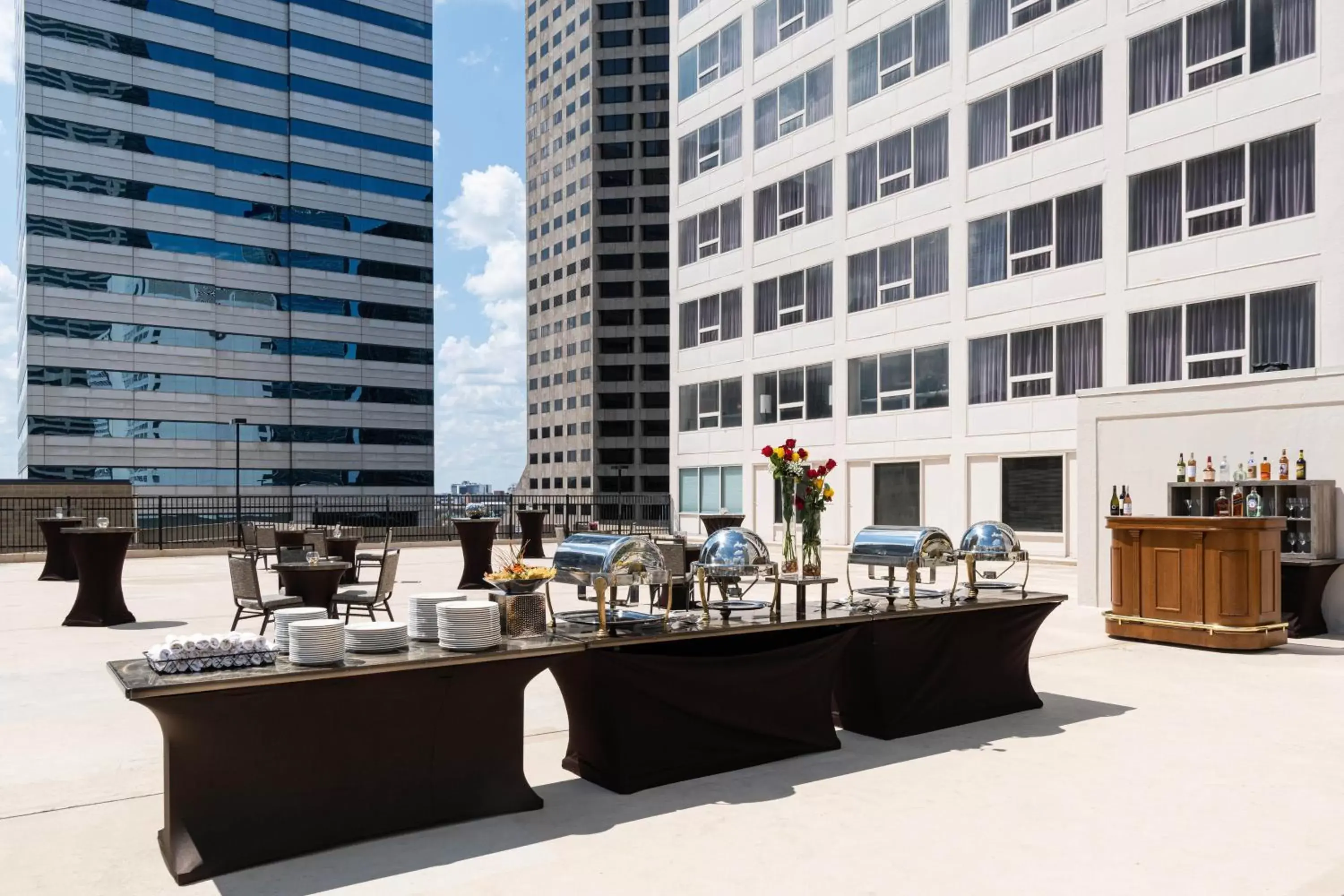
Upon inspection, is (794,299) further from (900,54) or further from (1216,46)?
(1216,46)

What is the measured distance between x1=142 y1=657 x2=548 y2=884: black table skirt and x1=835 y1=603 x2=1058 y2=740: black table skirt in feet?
8.54

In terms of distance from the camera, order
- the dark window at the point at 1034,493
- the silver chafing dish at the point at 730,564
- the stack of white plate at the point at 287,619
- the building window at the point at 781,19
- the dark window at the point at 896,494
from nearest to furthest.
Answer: the stack of white plate at the point at 287,619 < the silver chafing dish at the point at 730,564 < the dark window at the point at 1034,493 < the dark window at the point at 896,494 < the building window at the point at 781,19

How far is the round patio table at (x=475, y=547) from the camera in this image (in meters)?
17.3

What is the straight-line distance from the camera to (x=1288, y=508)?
11719 millimetres

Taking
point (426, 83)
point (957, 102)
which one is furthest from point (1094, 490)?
point (426, 83)

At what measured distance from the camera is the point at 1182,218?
20328 millimetres

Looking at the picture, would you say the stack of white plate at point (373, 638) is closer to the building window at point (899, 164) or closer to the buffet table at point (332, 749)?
the buffet table at point (332, 749)

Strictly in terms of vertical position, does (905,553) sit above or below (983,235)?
below

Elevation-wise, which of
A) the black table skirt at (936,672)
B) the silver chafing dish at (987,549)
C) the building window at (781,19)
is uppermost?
the building window at (781,19)

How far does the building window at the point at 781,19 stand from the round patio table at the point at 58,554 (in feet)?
80.2

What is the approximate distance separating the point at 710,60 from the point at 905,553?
3175cm

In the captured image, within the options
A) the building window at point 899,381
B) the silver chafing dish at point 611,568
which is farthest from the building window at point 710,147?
the silver chafing dish at point 611,568

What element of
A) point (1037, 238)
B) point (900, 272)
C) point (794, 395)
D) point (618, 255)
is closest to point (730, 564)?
point (1037, 238)

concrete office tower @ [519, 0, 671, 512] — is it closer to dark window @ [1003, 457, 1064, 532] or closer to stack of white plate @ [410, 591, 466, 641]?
dark window @ [1003, 457, 1064, 532]
